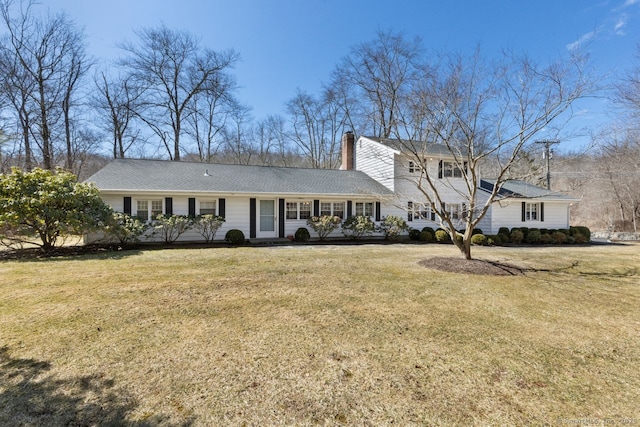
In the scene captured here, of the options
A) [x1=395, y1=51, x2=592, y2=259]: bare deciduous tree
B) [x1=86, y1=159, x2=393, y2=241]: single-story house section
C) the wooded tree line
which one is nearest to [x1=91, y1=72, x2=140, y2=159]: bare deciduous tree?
the wooded tree line

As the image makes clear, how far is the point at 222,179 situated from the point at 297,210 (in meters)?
4.09

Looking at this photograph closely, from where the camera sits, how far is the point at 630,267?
9570mm

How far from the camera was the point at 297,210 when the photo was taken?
1545 centimetres

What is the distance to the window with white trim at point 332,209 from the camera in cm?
1583

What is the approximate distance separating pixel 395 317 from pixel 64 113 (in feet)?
95.1

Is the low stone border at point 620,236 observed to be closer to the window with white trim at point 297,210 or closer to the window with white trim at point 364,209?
the window with white trim at point 364,209

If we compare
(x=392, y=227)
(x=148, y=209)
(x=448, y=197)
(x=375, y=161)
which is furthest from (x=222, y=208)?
(x=448, y=197)

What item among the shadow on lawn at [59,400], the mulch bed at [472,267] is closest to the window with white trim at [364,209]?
the mulch bed at [472,267]

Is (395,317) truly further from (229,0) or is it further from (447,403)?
(229,0)

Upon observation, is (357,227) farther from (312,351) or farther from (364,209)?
(312,351)

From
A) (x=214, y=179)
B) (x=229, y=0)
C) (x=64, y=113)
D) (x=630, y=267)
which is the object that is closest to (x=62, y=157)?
(x=64, y=113)

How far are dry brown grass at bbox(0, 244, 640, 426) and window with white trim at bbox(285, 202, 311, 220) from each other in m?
8.35

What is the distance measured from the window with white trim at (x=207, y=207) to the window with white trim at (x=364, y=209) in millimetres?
7361

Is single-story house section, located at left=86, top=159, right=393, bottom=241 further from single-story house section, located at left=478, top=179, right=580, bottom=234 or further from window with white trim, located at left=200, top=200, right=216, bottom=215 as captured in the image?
single-story house section, located at left=478, top=179, right=580, bottom=234
